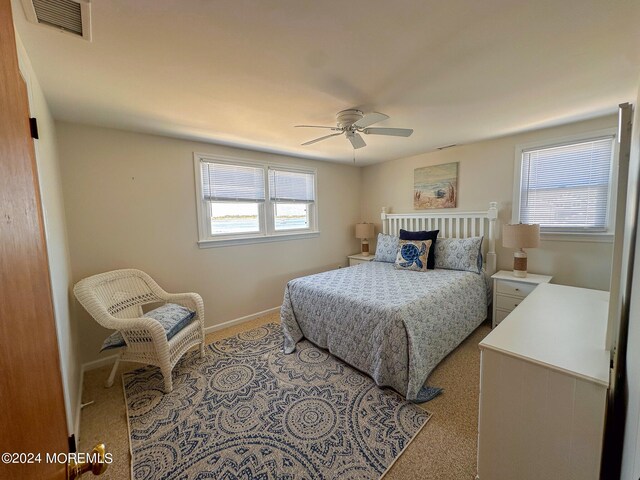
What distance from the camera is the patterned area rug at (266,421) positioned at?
56.0 inches

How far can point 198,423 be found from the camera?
5.66 feet

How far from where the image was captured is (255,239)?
3441mm

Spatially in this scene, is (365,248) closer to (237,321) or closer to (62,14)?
(237,321)

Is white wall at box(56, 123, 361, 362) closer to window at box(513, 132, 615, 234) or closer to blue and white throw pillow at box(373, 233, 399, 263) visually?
blue and white throw pillow at box(373, 233, 399, 263)

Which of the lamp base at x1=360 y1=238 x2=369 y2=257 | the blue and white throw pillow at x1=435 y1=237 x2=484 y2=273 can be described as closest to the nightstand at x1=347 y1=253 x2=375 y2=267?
the lamp base at x1=360 y1=238 x2=369 y2=257

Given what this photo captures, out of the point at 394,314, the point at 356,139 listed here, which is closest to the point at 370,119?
the point at 356,139

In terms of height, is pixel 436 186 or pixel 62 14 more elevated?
pixel 62 14

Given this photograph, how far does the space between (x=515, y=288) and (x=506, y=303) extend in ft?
0.62

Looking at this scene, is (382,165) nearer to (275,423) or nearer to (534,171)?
(534,171)

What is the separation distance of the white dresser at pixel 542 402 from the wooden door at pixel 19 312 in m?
1.53

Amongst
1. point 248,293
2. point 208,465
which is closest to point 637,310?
point 208,465

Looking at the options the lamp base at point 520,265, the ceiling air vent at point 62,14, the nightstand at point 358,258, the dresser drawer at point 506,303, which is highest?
the ceiling air vent at point 62,14

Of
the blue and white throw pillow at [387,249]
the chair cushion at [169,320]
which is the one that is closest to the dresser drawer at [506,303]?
the blue and white throw pillow at [387,249]

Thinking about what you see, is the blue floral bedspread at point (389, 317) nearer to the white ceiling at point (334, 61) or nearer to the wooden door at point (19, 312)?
the white ceiling at point (334, 61)
